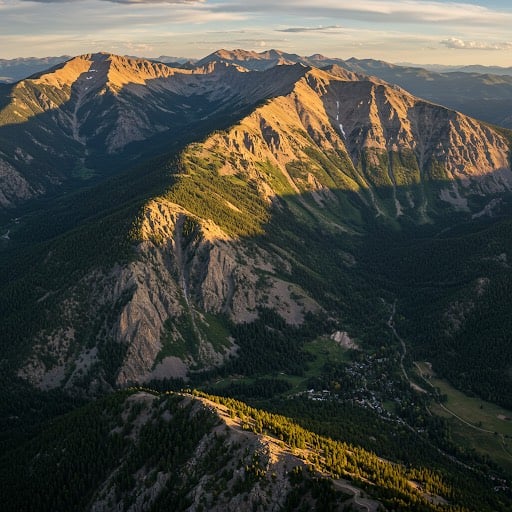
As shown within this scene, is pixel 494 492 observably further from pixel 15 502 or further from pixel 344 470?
pixel 15 502

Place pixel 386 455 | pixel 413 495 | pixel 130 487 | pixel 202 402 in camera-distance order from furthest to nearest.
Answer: pixel 386 455, pixel 202 402, pixel 130 487, pixel 413 495

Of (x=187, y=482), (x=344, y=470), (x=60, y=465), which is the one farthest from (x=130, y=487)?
(x=344, y=470)

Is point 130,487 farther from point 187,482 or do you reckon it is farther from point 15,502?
point 15,502

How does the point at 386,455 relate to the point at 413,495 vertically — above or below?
below

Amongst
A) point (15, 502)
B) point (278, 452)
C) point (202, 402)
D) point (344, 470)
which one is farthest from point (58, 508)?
point (344, 470)

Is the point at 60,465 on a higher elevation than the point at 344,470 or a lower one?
lower

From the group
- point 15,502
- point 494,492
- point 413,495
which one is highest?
point 413,495

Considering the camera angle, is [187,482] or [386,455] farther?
[386,455]

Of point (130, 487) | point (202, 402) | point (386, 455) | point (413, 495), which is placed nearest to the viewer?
point (413, 495)

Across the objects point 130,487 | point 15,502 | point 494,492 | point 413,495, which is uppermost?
point 413,495
